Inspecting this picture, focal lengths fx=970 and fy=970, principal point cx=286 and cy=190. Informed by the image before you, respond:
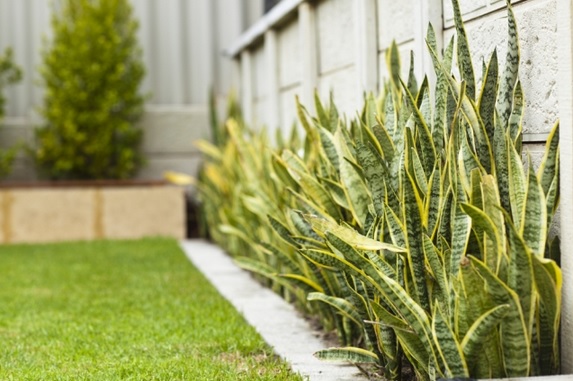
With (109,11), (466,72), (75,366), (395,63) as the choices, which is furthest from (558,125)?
(109,11)

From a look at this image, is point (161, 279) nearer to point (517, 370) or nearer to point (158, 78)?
point (517, 370)

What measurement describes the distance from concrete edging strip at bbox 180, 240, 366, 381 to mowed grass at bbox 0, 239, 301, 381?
0.22 feet

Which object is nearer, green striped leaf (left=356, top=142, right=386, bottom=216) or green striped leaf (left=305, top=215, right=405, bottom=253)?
green striped leaf (left=305, top=215, right=405, bottom=253)

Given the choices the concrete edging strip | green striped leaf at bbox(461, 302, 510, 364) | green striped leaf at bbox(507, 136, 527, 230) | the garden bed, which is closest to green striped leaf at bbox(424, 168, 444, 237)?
green striped leaf at bbox(507, 136, 527, 230)

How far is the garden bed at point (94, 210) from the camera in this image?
336 inches

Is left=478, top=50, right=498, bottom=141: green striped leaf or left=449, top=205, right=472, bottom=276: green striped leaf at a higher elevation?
left=478, top=50, right=498, bottom=141: green striped leaf

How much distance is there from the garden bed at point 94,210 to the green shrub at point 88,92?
31cm

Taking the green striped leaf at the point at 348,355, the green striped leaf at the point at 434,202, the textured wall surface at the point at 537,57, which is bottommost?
the green striped leaf at the point at 348,355

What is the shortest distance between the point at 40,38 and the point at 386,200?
23.2 ft

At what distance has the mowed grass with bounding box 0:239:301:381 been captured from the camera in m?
3.32

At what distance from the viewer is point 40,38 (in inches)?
370

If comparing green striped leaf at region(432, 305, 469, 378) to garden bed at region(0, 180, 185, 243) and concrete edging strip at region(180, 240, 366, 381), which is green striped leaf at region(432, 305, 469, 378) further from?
garden bed at region(0, 180, 185, 243)

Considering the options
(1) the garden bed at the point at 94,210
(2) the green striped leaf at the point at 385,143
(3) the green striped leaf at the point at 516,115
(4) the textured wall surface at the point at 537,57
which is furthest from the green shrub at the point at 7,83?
(3) the green striped leaf at the point at 516,115

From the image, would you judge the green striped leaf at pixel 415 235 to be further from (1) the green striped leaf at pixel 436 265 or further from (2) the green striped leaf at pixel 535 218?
(2) the green striped leaf at pixel 535 218
